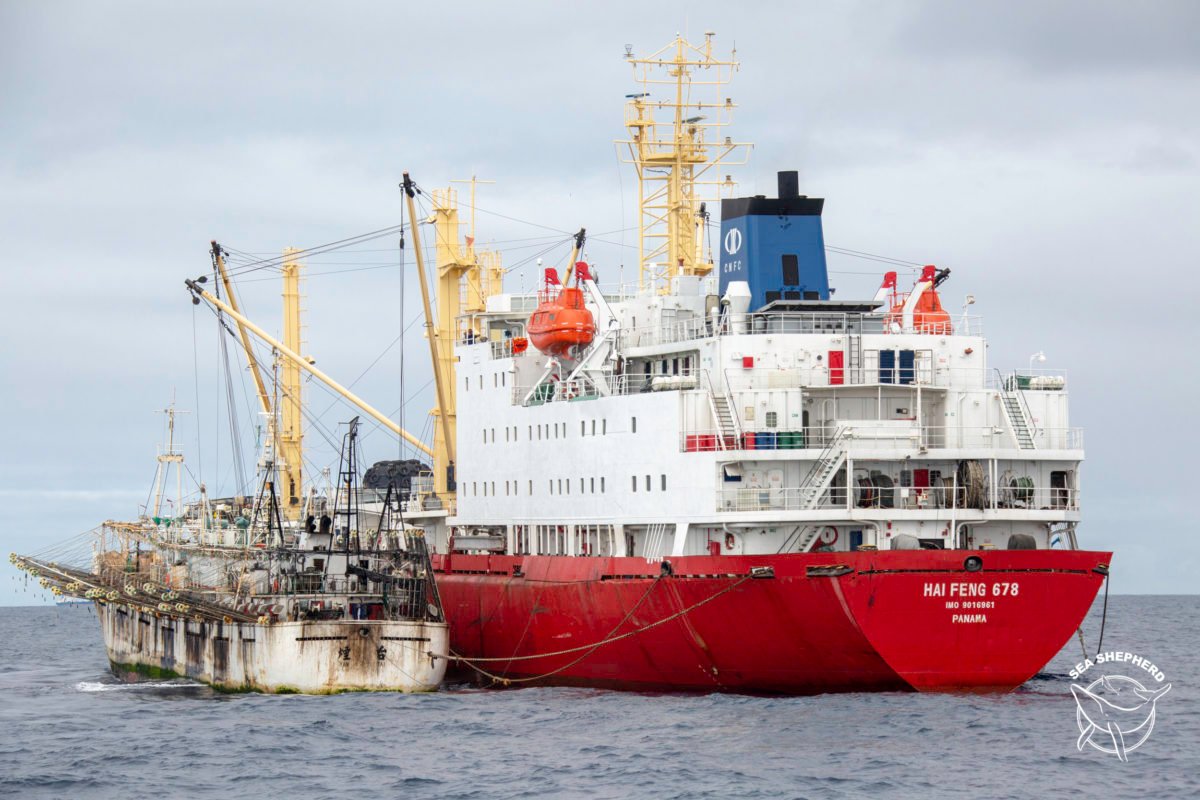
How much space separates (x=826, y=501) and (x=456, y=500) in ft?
60.5

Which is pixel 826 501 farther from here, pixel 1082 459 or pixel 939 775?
pixel 939 775

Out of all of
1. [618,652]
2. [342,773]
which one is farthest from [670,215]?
[342,773]

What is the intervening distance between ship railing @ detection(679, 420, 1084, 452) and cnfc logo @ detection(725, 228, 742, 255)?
18.0 ft

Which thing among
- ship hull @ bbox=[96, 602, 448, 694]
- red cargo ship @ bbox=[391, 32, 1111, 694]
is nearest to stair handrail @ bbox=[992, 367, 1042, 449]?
red cargo ship @ bbox=[391, 32, 1111, 694]

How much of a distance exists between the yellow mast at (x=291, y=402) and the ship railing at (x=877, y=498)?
34.8 m

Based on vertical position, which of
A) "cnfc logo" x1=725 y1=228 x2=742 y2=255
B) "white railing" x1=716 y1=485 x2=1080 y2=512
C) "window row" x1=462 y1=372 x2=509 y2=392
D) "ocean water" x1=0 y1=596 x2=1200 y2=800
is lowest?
"ocean water" x1=0 y1=596 x2=1200 y2=800

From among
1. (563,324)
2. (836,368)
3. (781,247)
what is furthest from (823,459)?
(563,324)

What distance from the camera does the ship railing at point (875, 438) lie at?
42.1 meters

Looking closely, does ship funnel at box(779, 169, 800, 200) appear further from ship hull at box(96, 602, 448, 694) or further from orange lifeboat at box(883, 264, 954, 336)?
ship hull at box(96, 602, 448, 694)

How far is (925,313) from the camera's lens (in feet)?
150

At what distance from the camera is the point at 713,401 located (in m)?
43.5

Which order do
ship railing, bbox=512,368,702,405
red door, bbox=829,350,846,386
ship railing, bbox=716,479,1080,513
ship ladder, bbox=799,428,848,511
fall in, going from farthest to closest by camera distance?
ship railing, bbox=512,368,702,405 → red door, bbox=829,350,846,386 → ship railing, bbox=716,479,1080,513 → ship ladder, bbox=799,428,848,511

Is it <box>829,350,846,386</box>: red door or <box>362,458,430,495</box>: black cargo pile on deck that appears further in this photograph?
<box>362,458,430,495</box>: black cargo pile on deck

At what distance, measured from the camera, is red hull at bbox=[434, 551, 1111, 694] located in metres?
38.7
